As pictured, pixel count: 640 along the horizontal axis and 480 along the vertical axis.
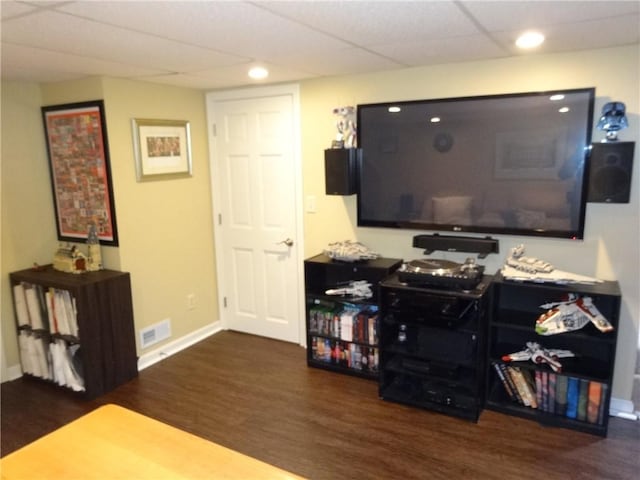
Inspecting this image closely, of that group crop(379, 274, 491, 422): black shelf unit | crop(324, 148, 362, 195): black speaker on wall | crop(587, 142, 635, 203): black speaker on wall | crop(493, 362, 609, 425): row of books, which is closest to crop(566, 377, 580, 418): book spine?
crop(493, 362, 609, 425): row of books

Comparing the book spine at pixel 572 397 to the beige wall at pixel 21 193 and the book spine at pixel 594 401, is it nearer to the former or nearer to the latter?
the book spine at pixel 594 401

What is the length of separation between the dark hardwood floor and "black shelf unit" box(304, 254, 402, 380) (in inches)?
4.7

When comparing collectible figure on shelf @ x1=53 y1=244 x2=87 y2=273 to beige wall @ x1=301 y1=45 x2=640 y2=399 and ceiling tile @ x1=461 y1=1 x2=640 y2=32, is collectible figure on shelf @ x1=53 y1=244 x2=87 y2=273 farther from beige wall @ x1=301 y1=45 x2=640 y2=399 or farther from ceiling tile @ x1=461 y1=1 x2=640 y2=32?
ceiling tile @ x1=461 y1=1 x2=640 y2=32

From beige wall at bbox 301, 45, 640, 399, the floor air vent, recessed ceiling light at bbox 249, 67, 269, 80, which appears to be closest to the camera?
beige wall at bbox 301, 45, 640, 399

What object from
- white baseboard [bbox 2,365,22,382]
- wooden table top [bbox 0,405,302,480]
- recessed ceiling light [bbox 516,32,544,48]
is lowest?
white baseboard [bbox 2,365,22,382]

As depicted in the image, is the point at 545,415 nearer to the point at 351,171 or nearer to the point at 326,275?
the point at 326,275

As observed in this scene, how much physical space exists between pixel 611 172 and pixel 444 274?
1.06 meters

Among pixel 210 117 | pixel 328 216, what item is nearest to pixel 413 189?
pixel 328 216

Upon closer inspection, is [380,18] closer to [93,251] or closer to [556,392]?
[556,392]

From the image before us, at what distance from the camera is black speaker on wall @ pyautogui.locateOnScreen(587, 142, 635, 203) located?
2.50m

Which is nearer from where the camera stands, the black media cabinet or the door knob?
the black media cabinet

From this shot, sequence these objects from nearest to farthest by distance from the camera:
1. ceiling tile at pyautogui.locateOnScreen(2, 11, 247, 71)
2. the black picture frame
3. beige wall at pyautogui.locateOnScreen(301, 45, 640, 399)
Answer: ceiling tile at pyautogui.locateOnScreen(2, 11, 247, 71)
beige wall at pyautogui.locateOnScreen(301, 45, 640, 399)
the black picture frame

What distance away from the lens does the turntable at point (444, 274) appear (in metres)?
2.74

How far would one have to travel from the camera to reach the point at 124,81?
3.27 meters
